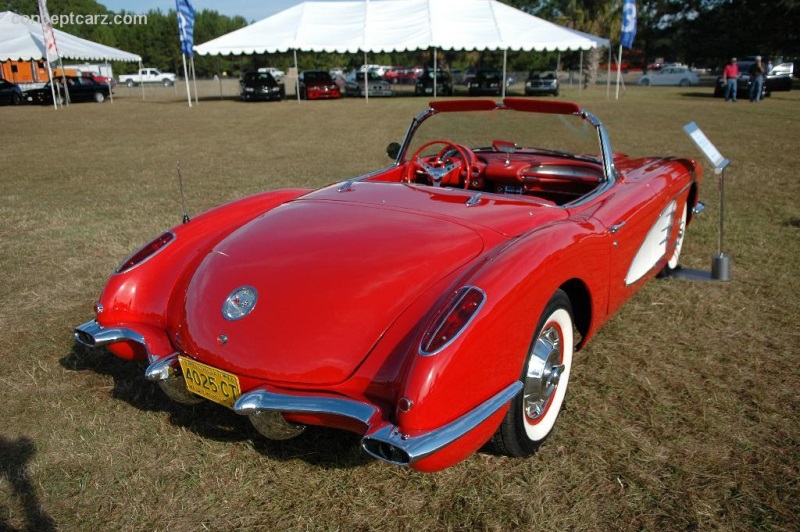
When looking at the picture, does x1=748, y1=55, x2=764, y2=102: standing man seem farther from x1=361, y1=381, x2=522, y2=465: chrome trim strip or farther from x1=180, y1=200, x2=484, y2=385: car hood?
x1=361, y1=381, x2=522, y2=465: chrome trim strip

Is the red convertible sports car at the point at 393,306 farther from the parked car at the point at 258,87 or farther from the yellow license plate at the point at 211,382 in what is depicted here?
the parked car at the point at 258,87

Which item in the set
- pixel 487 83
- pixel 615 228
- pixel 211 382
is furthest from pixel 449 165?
pixel 487 83

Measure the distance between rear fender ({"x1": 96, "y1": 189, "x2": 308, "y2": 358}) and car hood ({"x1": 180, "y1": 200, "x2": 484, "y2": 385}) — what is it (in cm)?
19

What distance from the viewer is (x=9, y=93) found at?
26766mm

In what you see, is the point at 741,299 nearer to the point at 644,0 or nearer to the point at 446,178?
the point at 446,178

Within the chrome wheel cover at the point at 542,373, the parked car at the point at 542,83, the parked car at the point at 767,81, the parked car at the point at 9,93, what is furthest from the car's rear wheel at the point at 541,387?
the parked car at the point at 9,93

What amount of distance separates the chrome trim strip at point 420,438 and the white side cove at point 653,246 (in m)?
1.65

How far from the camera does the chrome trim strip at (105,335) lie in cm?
268

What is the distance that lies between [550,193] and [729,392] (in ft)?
4.73

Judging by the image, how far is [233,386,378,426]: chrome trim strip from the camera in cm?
203

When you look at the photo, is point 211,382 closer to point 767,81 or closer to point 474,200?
point 474,200

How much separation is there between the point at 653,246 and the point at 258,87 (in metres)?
25.5

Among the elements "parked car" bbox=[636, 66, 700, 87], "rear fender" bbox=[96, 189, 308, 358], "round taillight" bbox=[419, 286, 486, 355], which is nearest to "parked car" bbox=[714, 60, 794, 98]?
"parked car" bbox=[636, 66, 700, 87]
